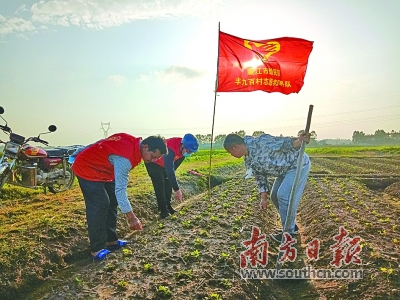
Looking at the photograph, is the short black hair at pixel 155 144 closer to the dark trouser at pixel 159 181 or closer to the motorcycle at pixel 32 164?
the dark trouser at pixel 159 181

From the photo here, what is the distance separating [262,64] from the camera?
729 cm

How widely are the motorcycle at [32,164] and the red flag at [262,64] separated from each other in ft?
13.9

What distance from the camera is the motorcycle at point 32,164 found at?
697 cm

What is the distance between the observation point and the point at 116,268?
448 cm

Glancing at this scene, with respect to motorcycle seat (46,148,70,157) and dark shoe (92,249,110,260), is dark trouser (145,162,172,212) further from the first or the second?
motorcycle seat (46,148,70,157)

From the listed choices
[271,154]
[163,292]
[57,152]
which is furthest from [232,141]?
[57,152]

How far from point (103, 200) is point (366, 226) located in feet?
16.1

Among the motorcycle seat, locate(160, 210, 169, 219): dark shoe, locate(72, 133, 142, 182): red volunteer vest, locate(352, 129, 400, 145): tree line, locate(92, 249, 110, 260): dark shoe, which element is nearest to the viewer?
locate(72, 133, 142, 182): red volunteer vest

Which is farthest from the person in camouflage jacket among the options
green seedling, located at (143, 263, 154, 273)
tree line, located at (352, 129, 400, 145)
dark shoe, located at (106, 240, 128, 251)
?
tree line, located at (352, 129, 400, 145)

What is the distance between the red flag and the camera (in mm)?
6871

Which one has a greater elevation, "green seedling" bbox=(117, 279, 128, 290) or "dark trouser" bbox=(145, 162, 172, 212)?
"dark trouser" bbox=(145, 162, 172, 212)

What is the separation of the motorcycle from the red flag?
13.9 feet

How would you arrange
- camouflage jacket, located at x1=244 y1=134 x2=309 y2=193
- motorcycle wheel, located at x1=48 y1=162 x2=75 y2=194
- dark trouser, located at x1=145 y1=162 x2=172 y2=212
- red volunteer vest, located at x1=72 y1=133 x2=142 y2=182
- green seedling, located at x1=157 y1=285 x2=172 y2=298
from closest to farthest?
1. green seedling, located at x1=157 y1=285 x2=172 y2=298
2. red volunteer vest, located at x1=72 y1=133 x2=142 y2=182
3. camouflage jacket, located at x1=244 y1=134 x2=309 y2=193
4. dark trouser, located at x1=145 y1=162 x2=172 y2=212
5. motorcycle wheel, located at x1=48 y1=162 x2=75 y2=194

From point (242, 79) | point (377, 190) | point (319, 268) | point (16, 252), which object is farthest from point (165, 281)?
point (377, 190)
